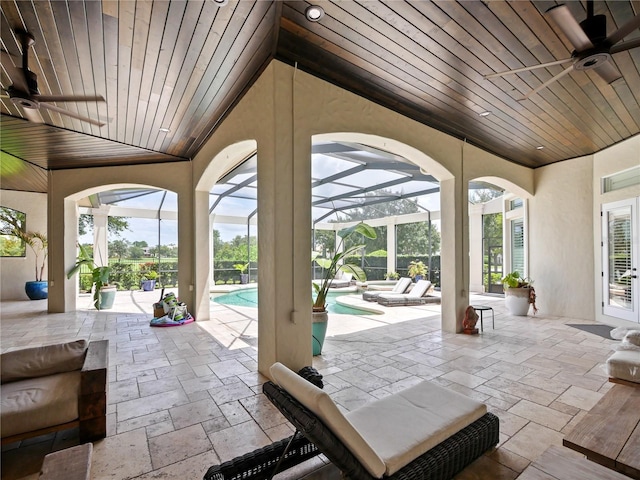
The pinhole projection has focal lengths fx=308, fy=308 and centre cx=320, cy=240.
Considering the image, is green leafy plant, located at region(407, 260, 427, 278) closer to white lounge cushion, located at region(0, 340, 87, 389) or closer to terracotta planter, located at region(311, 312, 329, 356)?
terracotta planter, located at region(311, 312, 329, 356)

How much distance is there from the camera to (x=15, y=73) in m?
3.38

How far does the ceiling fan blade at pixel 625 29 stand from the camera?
2.39 meters

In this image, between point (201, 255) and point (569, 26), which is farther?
point (201, 255)

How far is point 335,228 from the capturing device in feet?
59.8

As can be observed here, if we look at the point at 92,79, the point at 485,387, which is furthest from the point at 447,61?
the point at 92,79

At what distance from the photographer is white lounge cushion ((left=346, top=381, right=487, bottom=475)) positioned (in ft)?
6.14

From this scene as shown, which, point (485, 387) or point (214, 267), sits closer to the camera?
point (485, 387)

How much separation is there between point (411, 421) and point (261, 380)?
2079 mm

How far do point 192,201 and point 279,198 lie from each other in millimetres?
4324

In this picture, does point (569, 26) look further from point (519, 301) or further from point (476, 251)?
point (476, 251)

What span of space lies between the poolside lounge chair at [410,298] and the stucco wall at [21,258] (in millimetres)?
11799

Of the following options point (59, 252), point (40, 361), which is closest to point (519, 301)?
point (40, 361)

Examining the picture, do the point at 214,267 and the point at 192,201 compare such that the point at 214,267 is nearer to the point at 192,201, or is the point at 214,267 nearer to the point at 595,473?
the point at 192,201

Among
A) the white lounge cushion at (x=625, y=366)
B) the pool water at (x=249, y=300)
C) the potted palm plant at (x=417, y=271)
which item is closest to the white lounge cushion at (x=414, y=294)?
the pool water at (x=249, y=300)
